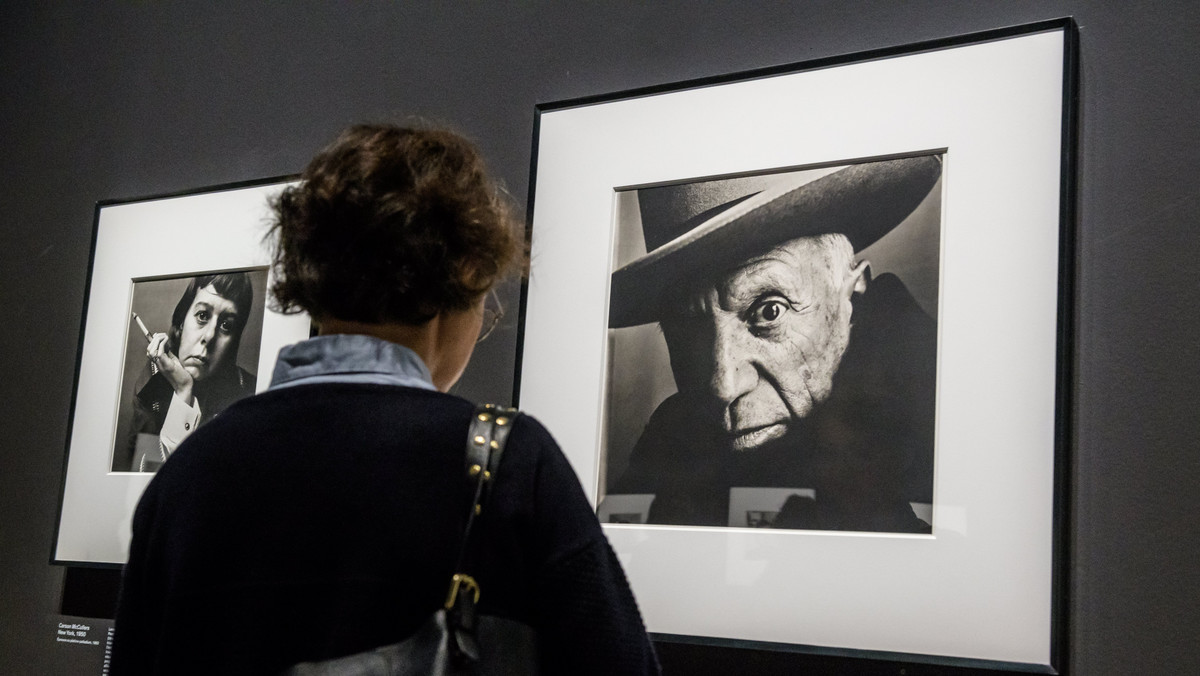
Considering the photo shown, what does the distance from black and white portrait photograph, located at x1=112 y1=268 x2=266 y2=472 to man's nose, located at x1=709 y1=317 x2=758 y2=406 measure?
2.72 ft

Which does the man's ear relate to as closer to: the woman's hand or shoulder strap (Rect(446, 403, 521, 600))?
shoulder strap (Rect(446, 403, 521, 600))

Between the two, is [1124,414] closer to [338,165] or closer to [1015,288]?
[1015,288]

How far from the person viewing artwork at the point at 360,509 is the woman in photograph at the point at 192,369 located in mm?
999

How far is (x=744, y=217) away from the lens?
1424mm

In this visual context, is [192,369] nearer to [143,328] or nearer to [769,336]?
[143,328]

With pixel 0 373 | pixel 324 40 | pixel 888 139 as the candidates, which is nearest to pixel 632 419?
pixel 888 139

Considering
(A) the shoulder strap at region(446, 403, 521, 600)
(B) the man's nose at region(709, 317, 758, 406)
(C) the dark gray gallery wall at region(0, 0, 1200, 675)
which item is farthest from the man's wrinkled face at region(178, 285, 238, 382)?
(A) the shoulder strap at region(446, 403, 521, 600)

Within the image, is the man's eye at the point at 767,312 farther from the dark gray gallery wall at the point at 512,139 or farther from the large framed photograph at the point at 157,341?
the large framed photograph at the point at 157,341

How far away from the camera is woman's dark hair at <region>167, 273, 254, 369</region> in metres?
1.85

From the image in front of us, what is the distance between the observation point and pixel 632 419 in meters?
1.44

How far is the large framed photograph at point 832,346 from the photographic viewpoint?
4.00ft

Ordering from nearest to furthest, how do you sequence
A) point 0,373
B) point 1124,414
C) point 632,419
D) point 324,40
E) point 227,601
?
point 227,601 → point 1124,414 → point 632,419 → point 324,40 → point 0,373

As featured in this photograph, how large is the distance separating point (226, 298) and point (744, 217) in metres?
0.94

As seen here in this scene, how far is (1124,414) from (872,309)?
30 centimetres
